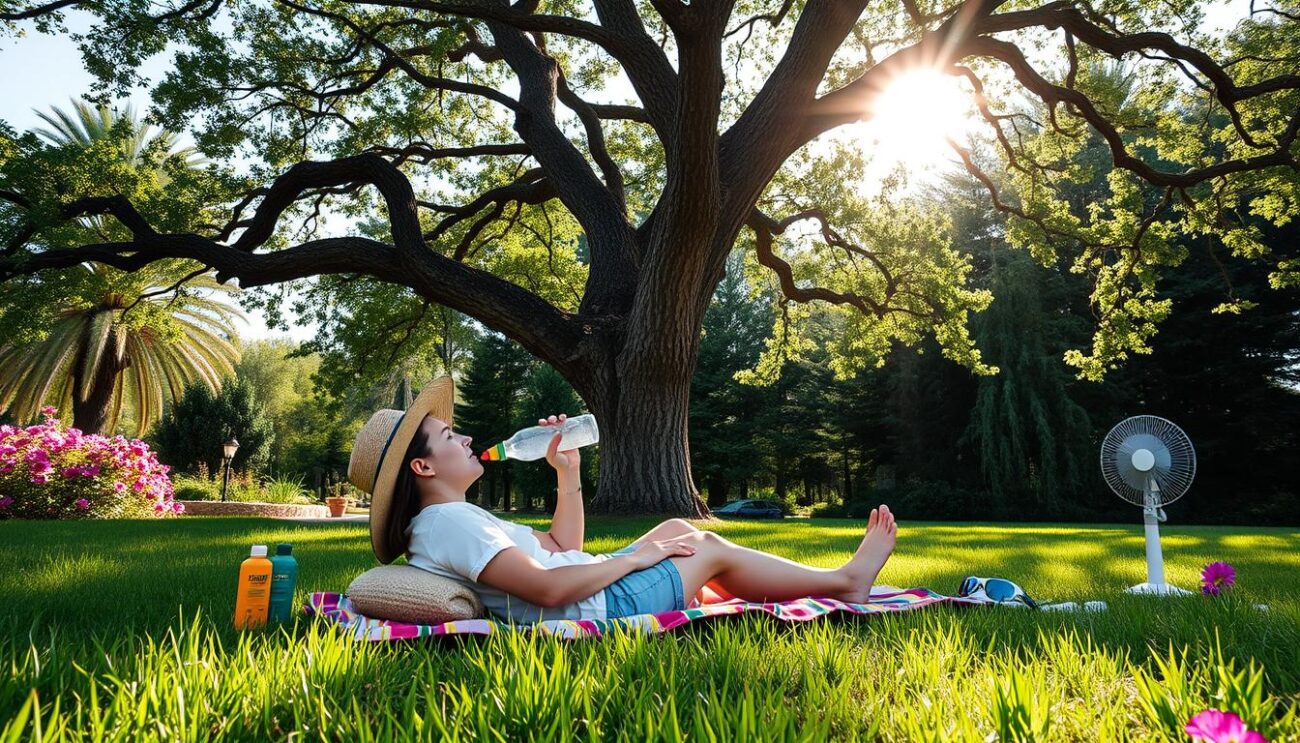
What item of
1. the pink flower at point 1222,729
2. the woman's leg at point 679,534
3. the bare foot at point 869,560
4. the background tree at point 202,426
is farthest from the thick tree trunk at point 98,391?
the pink flower at point 1222,729

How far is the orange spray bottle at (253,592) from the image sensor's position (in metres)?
2.76

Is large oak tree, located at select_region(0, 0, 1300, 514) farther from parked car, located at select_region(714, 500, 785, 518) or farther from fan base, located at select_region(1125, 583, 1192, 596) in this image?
parked car, located at select_region(714, 500, 785, 518)

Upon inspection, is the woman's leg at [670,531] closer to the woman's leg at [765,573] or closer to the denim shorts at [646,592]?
the woman's leg at [765,573]

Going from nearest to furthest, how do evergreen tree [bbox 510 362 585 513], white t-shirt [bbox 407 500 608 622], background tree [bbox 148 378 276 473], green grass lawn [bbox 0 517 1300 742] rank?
green grass lawn [bbox 0 517 1300 742], white t-shirt [bbox 407 500 608 622], background tree [bbox 148 378 276 473], evergreen tree [bbox 510 362 585 513]

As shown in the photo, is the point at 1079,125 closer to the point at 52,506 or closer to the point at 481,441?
the point at 52,506

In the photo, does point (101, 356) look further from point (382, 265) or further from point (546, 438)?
point (546, 438)

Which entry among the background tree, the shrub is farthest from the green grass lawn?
the background tree

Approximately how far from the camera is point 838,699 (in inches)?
64.5

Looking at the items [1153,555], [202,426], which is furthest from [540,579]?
[202,426]

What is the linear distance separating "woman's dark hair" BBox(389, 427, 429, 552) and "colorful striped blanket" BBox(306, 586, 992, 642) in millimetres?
325

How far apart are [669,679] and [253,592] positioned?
1.83 m

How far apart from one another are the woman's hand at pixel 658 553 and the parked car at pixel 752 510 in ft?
91.8

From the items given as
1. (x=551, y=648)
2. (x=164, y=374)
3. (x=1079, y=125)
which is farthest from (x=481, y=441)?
(x=551, y=648)

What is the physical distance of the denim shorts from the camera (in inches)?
111
